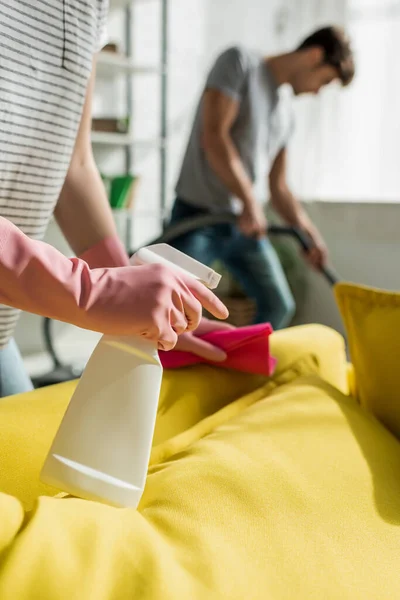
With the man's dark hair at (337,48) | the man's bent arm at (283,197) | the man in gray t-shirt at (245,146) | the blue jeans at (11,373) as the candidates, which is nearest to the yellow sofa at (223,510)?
the blue jeans at (11,373)

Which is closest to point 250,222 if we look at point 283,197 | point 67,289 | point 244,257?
point 244,257

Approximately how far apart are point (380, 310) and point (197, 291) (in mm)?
511

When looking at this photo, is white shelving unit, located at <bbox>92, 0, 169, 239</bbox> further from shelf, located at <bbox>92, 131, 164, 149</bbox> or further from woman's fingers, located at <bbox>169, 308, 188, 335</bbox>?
woman's fingers, located at <bbox>169, 308, 188, 335</bbox>

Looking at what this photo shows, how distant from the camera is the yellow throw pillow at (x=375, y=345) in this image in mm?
987

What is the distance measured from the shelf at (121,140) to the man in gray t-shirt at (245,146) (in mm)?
A: 890

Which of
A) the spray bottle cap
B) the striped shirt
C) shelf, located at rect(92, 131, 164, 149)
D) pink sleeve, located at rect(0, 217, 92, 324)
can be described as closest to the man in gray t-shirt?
shelf, located at rect(92, 131, 164, 149)

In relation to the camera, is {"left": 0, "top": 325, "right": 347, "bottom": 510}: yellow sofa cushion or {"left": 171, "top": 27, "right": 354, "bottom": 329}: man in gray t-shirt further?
{"left": 171, "top": 27, "right": 354, "bottom": 329}: man in gray t-shirt

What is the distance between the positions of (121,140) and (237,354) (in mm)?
2598

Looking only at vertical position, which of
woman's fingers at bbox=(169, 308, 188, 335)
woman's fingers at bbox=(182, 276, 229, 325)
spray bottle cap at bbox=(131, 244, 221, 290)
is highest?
spray bottle cap at bbox=(131, 244, 221, 290)

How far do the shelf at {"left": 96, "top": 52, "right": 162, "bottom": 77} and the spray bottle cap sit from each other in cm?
273

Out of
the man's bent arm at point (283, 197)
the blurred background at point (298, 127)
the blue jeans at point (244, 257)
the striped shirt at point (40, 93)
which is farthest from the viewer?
the blurred background at point (298, 127)

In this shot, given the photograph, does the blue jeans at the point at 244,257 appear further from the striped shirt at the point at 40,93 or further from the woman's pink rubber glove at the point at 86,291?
the woman's pink rubber glove at the point at 86,291

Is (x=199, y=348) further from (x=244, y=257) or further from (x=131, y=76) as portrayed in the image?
(x=131, y=76)

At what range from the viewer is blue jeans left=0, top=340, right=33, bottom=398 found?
3.25 ft
